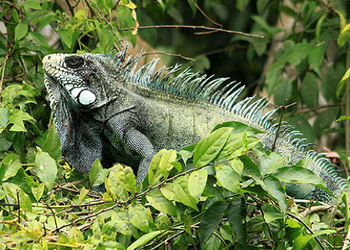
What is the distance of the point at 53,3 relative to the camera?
10.2 feet

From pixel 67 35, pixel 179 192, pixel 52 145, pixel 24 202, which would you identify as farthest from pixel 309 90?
pixel 24 202

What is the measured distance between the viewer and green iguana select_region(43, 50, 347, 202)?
253 cm

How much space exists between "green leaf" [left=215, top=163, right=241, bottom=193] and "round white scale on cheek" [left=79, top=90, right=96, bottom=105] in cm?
104

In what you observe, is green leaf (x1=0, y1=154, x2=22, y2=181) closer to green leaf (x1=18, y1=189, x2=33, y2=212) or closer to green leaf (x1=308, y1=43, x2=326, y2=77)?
green leaf (x1=18, y1=189, x2=33, y2=212)

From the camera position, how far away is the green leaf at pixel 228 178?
1589 mm

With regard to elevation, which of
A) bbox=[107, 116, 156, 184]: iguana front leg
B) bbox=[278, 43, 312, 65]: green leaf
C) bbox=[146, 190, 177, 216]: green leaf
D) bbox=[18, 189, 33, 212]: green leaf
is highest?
bbox=[146, 190, 177, 216]: green leaf

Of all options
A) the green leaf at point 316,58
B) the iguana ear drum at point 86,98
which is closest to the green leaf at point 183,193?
the iguana ear drum at point 86,98

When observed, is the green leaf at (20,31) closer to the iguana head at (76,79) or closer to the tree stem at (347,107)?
the iguana head at (76,79)

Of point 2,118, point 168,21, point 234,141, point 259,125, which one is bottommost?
point 168,21

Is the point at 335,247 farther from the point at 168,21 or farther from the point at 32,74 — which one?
the point at 168,21

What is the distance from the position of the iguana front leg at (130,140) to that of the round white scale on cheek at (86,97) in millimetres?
131

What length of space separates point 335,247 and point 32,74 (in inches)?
71.2

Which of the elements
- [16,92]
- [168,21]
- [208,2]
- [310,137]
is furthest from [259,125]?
[168,21]

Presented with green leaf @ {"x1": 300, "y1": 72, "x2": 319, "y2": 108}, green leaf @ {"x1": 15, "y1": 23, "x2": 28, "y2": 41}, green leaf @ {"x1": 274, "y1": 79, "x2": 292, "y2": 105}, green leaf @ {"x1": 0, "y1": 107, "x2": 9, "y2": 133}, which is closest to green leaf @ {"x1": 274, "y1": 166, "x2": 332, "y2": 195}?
green leaf @ {"x1": 0, "y1": 107, "x2": 9, "y2": 133}
